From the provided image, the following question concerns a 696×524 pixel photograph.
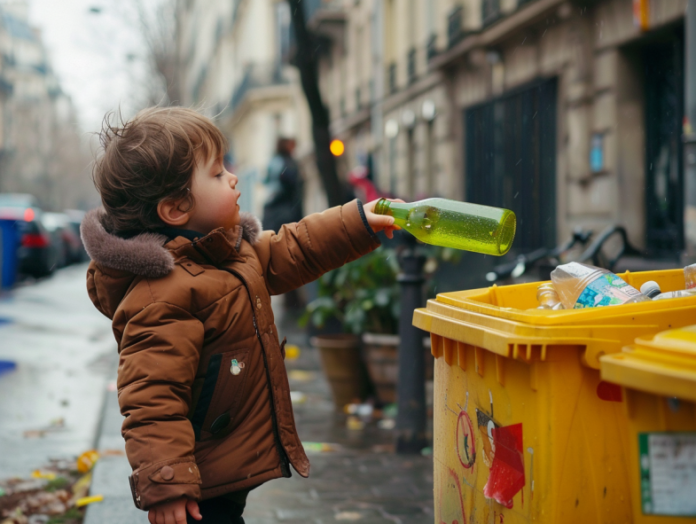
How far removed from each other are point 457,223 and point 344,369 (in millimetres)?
3620

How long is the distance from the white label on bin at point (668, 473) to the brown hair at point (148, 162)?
55.2 inches

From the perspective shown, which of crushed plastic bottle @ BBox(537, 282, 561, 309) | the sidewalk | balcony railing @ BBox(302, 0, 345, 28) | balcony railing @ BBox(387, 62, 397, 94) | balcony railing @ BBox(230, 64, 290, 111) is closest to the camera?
crushed plastic bottle @ BBox(537, 282, 561, 309)

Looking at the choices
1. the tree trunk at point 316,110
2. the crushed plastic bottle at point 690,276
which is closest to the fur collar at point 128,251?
the crushed plastic bottle at point 690,276

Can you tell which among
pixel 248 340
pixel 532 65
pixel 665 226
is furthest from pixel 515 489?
pixel 532 65

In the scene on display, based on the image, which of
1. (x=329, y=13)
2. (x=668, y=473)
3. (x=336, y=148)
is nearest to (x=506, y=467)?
(x=668, y=473)

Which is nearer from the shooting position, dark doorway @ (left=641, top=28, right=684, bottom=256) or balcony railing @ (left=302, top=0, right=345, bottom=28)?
dark doorway @ (left=641, top=28, right=684, bottom=256)

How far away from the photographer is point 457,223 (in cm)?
261

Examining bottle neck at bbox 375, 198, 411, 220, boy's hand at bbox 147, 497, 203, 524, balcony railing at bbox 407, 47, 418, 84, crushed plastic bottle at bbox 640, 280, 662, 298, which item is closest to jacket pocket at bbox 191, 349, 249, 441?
boy's hand at bbox 147, 497, 203, 524

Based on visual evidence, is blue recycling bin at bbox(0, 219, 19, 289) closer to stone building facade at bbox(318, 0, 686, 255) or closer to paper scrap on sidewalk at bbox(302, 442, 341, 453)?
stone building facade at bbox(318, 0, 686, 255)

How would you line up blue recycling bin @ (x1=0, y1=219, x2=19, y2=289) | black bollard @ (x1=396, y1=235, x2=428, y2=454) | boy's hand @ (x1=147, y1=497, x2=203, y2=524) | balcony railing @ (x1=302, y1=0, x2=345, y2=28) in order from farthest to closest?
balcony railing @ (x1=302, y1=0, x2=345, y2=28) < blue recycling bin @ (x1=0, y1=219, x2=19, y2=289) < black bollard @ (x1=396, y1=235, x2=428, y2=454) < boy's hand @ (x1=147, y1=497, x2=203, y2=524)

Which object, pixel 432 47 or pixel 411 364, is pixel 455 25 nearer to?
pixel 432 47

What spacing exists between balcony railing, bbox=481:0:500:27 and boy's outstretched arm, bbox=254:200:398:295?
11.6 metres

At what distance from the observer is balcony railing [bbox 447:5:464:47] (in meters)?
15.2

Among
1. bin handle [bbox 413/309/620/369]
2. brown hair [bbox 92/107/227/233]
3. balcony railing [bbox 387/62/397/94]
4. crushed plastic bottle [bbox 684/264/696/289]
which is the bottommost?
bin handle [bbox 413/309/620/369]
